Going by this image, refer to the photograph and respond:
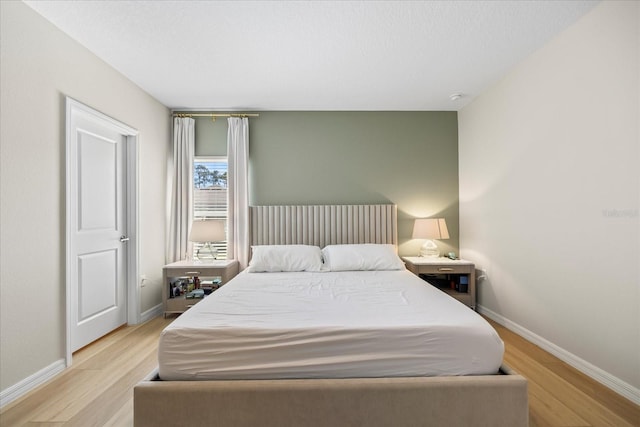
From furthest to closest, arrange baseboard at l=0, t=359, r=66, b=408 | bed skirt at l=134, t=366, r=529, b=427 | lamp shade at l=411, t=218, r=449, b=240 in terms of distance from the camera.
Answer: lamp shade at l=411, t=218, r=449, b=240 < baseboard at l=0, t=359, r=66, b=408 < bed skirt at l=134, t=366, r=529, b=427

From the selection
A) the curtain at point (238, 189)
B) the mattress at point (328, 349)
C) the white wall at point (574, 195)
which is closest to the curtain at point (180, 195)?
the curtain at point (238, 189)

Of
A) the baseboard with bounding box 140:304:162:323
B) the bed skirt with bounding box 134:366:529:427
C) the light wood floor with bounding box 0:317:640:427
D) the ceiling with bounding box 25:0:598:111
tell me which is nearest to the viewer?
the bed skirt with bounding box 134:366:529:427

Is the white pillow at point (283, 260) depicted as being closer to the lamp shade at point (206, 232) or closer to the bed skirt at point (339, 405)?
the lamp shade at point (206, 232)

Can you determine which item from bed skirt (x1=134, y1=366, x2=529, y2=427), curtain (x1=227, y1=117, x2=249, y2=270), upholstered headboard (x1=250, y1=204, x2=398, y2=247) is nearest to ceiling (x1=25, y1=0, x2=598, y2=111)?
curtain (x1=227, y1=117, x2=249, y2=270)

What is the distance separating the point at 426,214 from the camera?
411 centimetres

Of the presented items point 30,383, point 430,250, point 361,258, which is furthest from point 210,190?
point 430,250

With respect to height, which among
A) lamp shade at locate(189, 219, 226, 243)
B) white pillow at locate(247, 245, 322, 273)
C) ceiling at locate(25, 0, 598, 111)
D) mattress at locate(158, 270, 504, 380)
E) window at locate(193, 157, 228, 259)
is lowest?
mattress at locate(158, 270, 504, 380)

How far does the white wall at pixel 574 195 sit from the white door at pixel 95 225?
3.89 metres

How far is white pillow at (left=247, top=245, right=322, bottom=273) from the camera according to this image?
10.9 ft

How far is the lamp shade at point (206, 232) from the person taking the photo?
3.56 m

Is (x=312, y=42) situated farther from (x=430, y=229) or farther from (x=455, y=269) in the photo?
(x=455, y=269)

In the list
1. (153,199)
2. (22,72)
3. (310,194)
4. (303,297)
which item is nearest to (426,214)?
(310,194)

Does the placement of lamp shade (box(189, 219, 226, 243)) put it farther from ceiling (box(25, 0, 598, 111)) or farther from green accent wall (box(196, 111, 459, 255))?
ceiling (box(25, 0, 598, 111))

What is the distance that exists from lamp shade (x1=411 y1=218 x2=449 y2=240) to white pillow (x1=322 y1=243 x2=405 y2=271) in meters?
0.47
